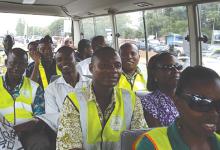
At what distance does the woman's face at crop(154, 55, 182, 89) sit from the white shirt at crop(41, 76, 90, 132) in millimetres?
864

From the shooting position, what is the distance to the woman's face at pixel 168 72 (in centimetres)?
237

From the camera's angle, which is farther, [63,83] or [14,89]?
[63,83]

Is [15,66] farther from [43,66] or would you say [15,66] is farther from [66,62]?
[43,66]

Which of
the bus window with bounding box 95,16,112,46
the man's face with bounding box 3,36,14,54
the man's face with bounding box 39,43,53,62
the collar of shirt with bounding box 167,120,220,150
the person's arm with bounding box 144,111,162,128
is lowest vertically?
the person's arm with bounding box 144,111,162,128

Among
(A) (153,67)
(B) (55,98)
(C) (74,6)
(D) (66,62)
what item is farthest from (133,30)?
(A) (153,67)

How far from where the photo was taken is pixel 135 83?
11.7 ft

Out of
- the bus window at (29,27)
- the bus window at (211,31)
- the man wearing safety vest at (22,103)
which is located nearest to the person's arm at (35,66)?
the man wearing safety vest at (22,103)

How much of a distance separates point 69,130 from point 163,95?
0.76 meters

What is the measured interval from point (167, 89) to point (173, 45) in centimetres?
202

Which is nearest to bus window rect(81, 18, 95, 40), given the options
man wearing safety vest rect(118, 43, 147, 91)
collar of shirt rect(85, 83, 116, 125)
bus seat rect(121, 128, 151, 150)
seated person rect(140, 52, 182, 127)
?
man wearing safety vest rect(118, 43, 147, 91)

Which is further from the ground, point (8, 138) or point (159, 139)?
point (159, 139)

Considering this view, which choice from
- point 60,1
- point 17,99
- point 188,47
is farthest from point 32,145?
point 60,1

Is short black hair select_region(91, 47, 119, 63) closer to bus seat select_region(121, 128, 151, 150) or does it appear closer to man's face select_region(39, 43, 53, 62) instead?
bus seat select_region(121, 128, 151, 150)

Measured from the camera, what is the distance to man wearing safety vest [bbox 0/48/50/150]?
2783mm
